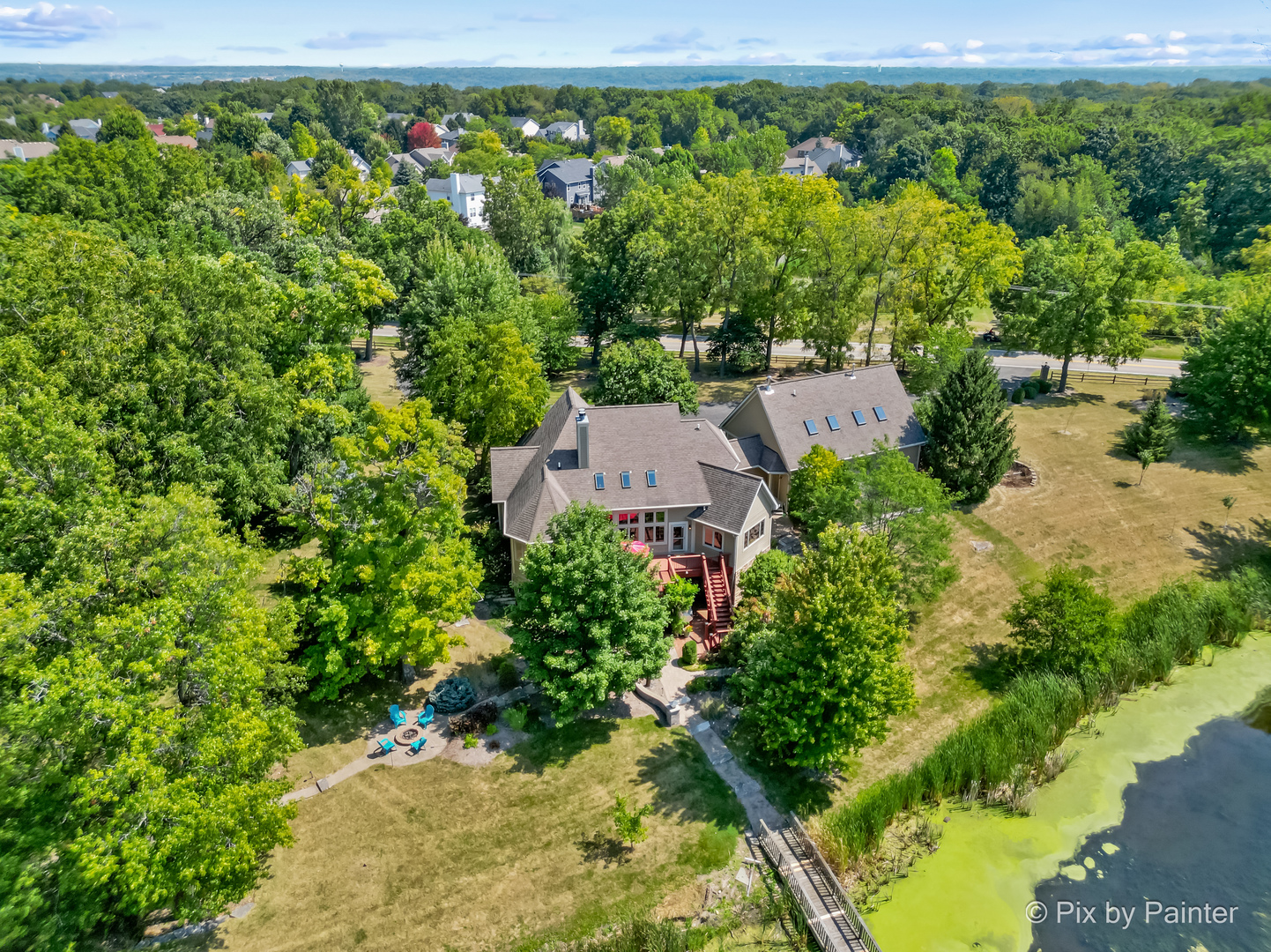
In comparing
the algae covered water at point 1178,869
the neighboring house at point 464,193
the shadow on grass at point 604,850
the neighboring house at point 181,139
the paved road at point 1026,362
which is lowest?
the algae covered water at point 1178,869

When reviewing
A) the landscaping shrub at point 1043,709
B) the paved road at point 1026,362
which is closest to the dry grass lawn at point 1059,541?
the landscaping shrub at point 1043,709

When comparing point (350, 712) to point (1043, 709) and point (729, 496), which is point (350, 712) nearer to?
point (729, 496)

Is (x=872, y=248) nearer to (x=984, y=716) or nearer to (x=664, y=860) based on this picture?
(x=984, y=716)

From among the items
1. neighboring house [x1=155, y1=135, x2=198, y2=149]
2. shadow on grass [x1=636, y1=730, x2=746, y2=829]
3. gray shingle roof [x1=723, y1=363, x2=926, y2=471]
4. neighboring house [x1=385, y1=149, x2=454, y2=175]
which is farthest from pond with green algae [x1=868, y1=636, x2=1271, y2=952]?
neighboring house [x1=155, y1=135, x2=198, y2=149]

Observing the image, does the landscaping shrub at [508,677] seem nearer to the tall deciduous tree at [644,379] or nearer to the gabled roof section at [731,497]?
the gabled roof section at [731,497]

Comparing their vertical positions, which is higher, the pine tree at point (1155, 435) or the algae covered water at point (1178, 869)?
the pine tree at point (1155, 435)

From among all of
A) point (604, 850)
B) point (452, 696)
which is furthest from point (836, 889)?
point (452, 696)

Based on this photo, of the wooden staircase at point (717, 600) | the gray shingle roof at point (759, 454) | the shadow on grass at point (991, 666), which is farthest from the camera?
the gray shingle roof at point (759, 454)

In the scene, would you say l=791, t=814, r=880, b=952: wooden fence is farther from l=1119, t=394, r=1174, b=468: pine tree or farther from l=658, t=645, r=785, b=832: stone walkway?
l=1119, t=394, r=1174, b=468: pine tree
